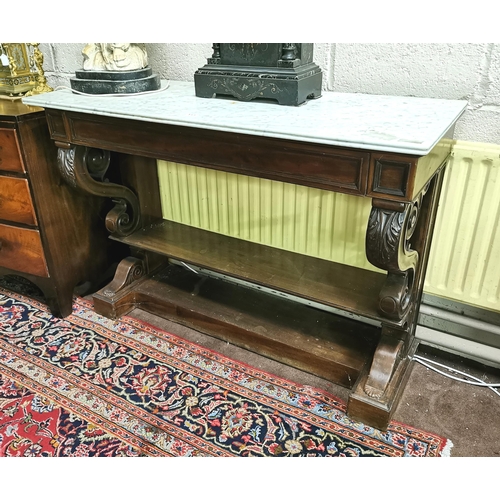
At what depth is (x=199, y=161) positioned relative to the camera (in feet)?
4.25

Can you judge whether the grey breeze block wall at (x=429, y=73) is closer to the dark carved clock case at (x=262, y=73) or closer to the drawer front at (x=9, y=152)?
the dark carved clock case at (x=262, y=73)

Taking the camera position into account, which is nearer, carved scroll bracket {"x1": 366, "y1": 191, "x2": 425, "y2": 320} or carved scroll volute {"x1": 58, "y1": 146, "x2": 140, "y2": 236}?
carved scroll bracket {"x1": 366, "y1": 191, "x2": 425, "y2": 320}

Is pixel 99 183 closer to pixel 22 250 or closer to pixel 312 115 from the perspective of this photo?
pixel 22 250

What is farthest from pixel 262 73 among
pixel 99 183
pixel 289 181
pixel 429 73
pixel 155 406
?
pixel 155 406

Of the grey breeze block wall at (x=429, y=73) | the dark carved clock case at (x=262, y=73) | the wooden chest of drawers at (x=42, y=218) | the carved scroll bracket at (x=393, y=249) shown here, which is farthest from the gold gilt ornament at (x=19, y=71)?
the carved scroll bracket at (x=393, y=249)

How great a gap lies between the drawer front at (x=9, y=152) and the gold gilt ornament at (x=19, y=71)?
0.30 metres

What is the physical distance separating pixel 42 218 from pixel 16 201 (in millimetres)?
110

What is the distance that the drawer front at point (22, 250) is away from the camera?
5.85 ft

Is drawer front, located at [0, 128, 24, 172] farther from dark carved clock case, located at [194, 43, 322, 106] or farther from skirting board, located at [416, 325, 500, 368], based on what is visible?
skirting board, located at [416, 325, 500, 368]

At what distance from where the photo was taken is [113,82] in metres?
1.53

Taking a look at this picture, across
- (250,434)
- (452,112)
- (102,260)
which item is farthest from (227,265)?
(452,112)

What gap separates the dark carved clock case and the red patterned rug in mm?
886

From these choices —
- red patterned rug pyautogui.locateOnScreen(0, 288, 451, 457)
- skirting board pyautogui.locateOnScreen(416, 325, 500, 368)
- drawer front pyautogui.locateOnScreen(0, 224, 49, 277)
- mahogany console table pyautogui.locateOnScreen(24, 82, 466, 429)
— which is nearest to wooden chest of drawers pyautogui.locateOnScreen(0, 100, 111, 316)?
drawer front pyautogui.locateOnScreen(0, 224, 49, 277)

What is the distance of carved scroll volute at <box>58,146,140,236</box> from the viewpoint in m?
1.60
